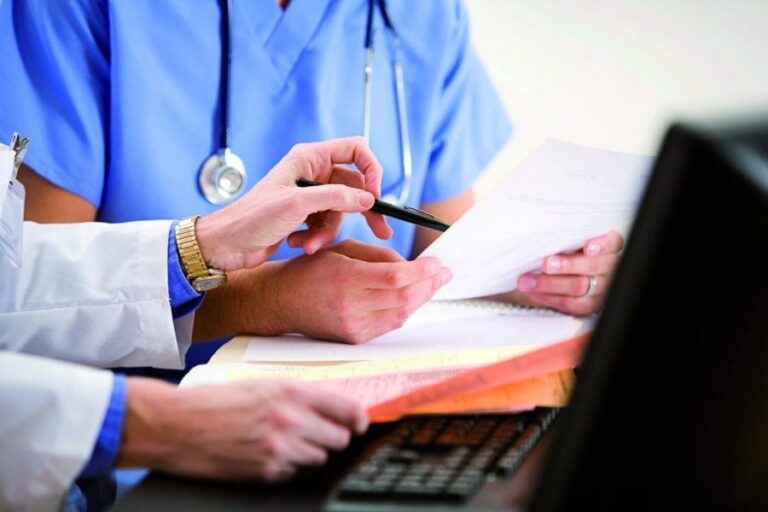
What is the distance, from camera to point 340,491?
1.50 ft

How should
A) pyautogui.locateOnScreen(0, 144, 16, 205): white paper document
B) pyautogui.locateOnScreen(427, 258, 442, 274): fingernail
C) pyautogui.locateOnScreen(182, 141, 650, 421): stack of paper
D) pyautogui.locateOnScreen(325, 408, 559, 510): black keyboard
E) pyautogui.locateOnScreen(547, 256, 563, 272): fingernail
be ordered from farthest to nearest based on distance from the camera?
pyautogui.locateOnScreen(547, 256, 563, 272): fingernail → pyautogui.locateOnScreen(427, 258, 442, 274): fingernail → pyautogui.locateOnScreen(0, 144, 16, 205): white paper document → pyautogui.locateOnScreen(182, 141, 650, 421): stack of paper → pyautogui.locateOnScreen(325, 408, 559, 510): black keyboard

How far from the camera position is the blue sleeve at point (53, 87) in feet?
3.50

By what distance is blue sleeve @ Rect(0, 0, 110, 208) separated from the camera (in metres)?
1.07

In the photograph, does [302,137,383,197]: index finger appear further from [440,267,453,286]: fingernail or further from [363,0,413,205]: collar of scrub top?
[363,0,413,205]: collar of scrub top

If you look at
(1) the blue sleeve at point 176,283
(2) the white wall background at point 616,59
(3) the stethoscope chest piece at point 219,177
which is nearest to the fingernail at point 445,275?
(1) the blue sleeve at point 176,283

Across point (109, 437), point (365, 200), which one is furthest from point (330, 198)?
→ point (109, 437)

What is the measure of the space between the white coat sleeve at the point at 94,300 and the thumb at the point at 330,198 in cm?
14

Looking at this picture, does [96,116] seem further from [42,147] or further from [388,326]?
[388,326]

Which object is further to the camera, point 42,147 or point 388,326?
point 42,147

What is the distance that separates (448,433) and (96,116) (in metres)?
0.71

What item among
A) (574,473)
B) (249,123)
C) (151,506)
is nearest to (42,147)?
(249,123)

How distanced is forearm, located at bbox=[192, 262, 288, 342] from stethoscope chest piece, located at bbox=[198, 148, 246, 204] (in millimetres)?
161

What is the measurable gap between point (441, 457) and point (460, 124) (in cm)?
91

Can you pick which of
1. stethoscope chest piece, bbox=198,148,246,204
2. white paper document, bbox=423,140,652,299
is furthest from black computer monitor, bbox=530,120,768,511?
stethoscope chest piece, bbox=198,148,246,204
